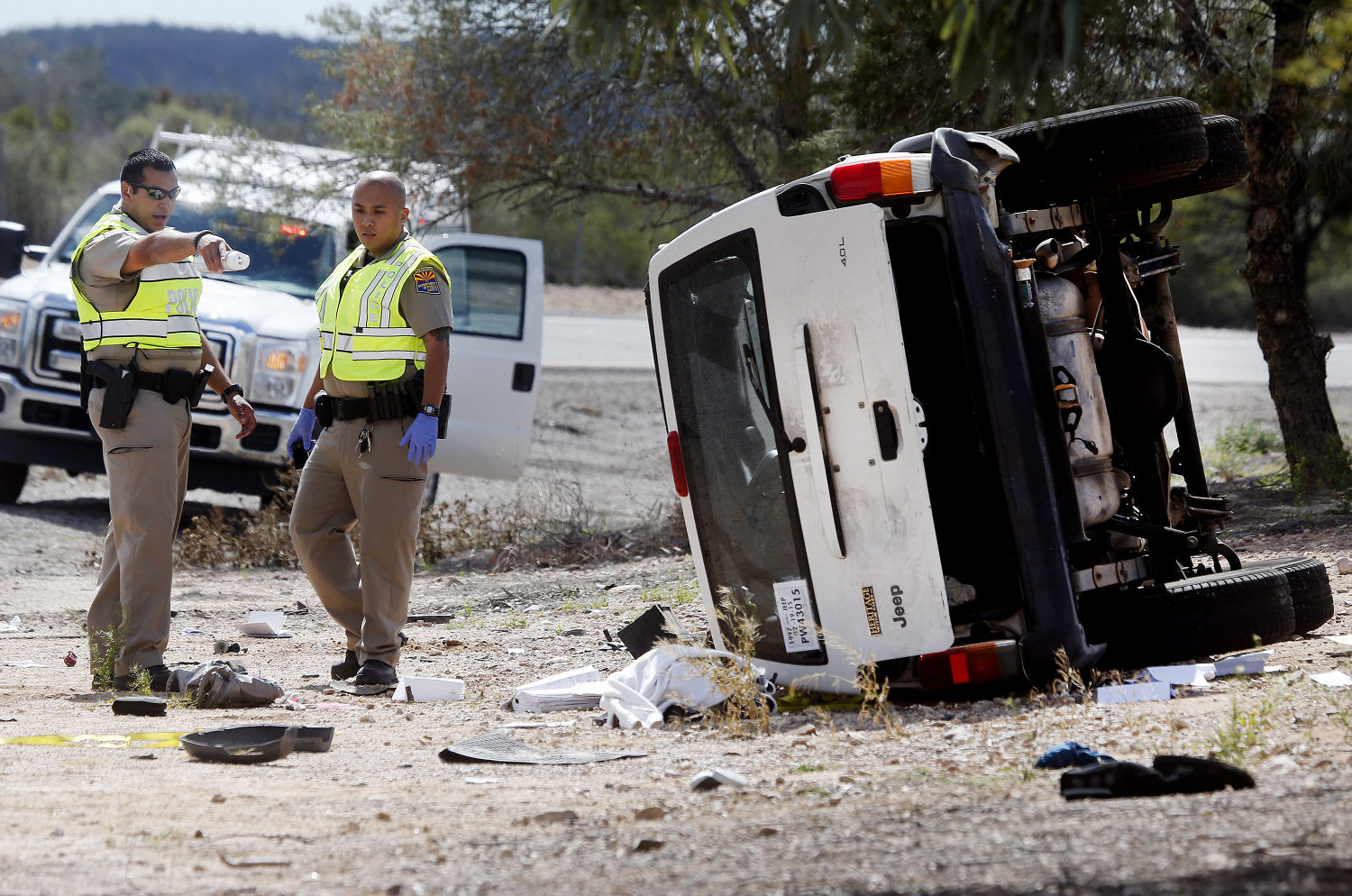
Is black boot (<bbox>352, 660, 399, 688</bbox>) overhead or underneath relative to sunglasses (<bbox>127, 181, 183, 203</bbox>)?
underneath

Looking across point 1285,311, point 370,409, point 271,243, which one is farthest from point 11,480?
point 1285,311

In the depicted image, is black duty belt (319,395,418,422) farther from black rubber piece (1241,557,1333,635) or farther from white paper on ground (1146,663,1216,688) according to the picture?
black rubber piece (1241,557,1333,635)

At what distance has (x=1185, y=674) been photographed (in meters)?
5.02

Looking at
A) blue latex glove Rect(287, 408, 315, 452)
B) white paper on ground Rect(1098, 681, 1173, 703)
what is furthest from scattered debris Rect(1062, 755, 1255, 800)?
blue latex glove Rect(287, 408, 315, 452)

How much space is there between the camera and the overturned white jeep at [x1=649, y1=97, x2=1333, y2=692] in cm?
459

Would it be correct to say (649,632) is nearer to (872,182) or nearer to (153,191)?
(872,182)

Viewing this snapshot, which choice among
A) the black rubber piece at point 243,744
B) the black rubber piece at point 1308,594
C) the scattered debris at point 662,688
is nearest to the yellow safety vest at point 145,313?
the black rubber piece at point 243,744

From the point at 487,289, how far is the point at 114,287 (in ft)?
15.6

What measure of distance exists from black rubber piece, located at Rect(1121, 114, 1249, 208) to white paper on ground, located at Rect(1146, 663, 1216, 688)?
1724 mm

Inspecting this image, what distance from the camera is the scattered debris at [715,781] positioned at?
389 cm

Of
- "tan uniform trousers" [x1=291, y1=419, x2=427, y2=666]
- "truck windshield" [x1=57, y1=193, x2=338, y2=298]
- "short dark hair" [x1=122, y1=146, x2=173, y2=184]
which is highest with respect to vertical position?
"truck windshield" [x1=57, y1=193, x2=338, y2=298]

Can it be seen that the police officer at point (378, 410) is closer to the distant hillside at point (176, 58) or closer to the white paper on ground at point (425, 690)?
the white paper on ground at point (425, 690)

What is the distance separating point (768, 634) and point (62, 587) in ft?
18.8

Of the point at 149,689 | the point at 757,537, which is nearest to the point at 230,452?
the point at 149,689
